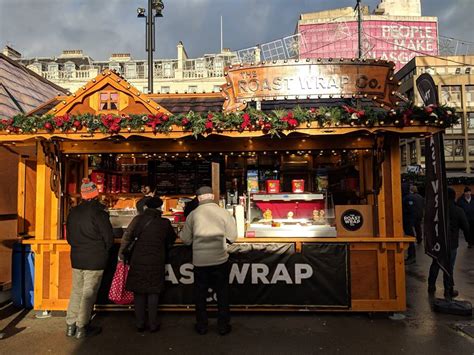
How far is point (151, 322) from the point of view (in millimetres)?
4816

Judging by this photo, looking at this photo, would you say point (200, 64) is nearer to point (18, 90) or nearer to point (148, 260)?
point (18, 90)

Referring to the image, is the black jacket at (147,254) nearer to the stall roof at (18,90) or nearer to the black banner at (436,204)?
the black banner at (436,204)

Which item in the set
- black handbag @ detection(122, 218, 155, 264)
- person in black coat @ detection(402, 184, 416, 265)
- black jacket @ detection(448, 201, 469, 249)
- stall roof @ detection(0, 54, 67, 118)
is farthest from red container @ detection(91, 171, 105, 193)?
person in black coat @ detection(402, 184, 416, 265)

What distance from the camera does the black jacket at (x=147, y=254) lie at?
4.69 metres

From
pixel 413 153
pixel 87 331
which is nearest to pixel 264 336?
pixel 87 331

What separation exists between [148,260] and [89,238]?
0.73 meters

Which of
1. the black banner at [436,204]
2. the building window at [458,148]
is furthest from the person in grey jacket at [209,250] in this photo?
the building window at [458,148]

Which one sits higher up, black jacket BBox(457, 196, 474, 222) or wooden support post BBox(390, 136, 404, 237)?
wooden support post BBox(390, 136, 404, 237)

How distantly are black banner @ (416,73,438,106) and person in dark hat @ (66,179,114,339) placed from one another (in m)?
4.66

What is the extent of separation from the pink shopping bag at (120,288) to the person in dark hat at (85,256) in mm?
326

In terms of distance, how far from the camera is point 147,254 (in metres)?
4.73

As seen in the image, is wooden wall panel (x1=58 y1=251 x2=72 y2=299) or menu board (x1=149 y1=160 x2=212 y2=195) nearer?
wooden wall panel (x1=58 y1=251 x2=72 y2=299)

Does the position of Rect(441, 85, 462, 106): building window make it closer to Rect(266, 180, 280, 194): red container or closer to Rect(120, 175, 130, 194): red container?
Rect(266, 180, 280, 194): red container

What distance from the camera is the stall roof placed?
8.35 m
